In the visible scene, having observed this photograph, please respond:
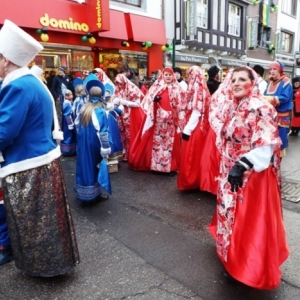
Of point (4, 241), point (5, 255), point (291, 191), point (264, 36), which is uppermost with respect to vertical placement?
point (264, 36)

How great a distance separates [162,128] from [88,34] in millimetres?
6094

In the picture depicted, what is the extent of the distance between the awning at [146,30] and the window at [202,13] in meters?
3.04

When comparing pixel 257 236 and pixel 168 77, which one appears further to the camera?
pixel 168 77

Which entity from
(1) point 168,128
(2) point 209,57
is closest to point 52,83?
(1) point 168,128

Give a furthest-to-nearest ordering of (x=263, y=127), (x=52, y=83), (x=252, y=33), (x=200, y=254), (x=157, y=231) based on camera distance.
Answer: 1. (x=252, y=33)
2. (x=52, y=83)
3. (x=157, y=231)
4. (x=200, y=254)
5. (x=263, y=127)

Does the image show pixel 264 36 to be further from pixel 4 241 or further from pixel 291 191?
pixel 4 241

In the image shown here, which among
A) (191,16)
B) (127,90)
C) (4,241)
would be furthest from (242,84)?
(191,16)

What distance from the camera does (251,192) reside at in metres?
2.34

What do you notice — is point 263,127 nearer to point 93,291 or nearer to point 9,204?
point 93,291

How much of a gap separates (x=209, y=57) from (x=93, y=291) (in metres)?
15.4

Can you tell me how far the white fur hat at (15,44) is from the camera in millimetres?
2195

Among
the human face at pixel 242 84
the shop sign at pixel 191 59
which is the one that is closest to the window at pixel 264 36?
the shop sign at pixel 191 59

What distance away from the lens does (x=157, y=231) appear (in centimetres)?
348

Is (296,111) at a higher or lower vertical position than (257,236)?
higher
